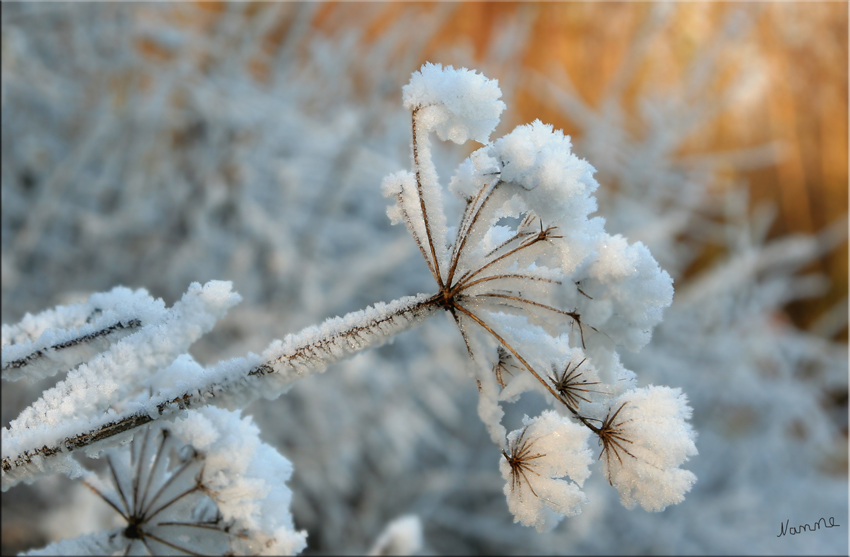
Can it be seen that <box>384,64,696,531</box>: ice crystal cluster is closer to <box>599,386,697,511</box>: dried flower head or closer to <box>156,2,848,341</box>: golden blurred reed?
<box>599,386,697,511</box>: dried flower head

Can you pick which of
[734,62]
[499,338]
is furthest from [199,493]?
[734,62]

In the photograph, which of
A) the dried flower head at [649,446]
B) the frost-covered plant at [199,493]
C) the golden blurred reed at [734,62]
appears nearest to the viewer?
the dried flower head at [649,446]

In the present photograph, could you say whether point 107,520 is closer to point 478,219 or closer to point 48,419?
point 48,419

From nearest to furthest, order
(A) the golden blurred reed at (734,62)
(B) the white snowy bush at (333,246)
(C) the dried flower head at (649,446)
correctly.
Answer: (C) the dried flower head at (649,446) < (B) the white snowy bush at (333,246) < (A) the golden blurred reed at (734,62)

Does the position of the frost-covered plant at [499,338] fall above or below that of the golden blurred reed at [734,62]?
below

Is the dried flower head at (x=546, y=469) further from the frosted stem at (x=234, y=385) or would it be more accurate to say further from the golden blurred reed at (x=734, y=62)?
the golden blurred reed at (x=734, y=62)

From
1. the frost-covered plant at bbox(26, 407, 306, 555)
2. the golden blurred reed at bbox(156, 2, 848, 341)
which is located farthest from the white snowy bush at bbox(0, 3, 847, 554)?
the frost-covered plant at bbox(26, 407, 306, 555)

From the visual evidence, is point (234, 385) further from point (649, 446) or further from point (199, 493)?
point (649, 446)

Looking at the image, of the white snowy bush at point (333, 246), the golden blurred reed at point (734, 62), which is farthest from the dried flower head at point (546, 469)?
the golden blurred reed at point (734, 62)
